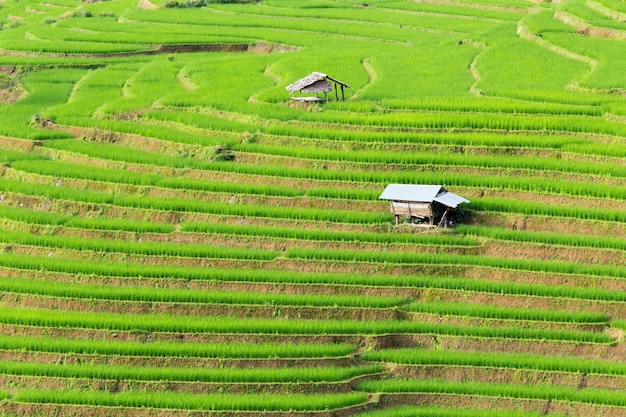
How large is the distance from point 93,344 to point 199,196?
6.52 metres

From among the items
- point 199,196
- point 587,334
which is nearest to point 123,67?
point 199,196

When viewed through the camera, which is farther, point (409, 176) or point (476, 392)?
point (409, 176)

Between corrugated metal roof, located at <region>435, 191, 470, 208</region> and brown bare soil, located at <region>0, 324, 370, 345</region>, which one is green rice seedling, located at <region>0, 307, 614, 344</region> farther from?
corrugated metal roof, located at <region>435, 191, 470, 208</region>

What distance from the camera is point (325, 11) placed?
53469 millimetres

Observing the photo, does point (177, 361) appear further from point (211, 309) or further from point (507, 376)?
point (507, 376)

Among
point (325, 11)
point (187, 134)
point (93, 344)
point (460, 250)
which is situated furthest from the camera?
point (325, 11)

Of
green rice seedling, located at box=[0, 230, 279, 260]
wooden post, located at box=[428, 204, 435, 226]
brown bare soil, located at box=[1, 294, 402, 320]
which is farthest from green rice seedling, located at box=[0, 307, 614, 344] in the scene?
wooden post, located at box=[428, 204, 435, 226]

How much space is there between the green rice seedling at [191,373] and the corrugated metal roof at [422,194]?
189 inches

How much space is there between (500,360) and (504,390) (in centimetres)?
85

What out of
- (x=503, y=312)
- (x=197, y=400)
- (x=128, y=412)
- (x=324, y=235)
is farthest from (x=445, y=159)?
(x=128, y=412)

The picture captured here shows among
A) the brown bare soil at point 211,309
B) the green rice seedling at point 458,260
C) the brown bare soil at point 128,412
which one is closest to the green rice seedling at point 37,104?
the brown bare soil at point 211,309

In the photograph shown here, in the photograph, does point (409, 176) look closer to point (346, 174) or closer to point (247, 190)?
point (346, 174)

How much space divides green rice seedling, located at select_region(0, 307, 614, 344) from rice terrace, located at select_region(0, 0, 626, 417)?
0.05 m

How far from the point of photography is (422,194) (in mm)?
27125
